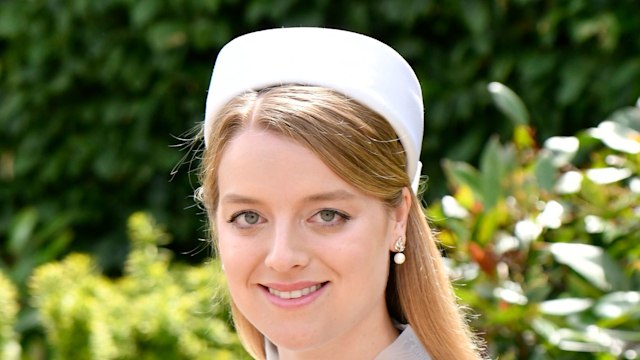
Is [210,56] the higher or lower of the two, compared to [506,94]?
lower

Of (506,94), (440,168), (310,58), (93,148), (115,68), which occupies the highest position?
(310,58)

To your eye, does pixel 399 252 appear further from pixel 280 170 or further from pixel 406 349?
pixel 280 170

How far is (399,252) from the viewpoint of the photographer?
189cm

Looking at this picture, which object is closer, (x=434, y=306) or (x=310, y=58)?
(x=310, y=58)

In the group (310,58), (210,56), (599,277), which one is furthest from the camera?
(210,56)

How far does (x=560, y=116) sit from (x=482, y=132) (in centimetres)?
27

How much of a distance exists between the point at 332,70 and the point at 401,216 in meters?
0.25

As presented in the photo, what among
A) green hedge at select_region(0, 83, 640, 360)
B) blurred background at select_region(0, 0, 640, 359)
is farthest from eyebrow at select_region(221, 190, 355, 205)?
blurred background at select_region(0, 0, 640, 359)

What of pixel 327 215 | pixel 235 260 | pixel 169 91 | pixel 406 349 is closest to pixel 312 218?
pixel 327 215

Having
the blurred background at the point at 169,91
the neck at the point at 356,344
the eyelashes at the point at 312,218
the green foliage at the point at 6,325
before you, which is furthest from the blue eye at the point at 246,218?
the green foliage at the point at 6,325

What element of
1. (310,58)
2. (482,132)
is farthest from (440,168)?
(310,58)

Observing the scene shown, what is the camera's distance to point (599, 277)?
2986mm

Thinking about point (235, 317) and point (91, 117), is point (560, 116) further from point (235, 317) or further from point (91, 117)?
point (235, 317)

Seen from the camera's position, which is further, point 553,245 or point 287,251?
point 553,245
